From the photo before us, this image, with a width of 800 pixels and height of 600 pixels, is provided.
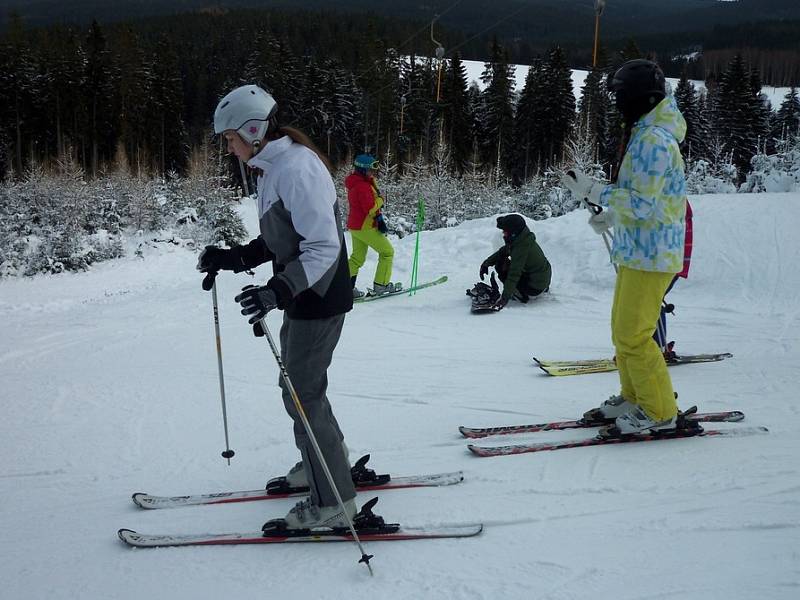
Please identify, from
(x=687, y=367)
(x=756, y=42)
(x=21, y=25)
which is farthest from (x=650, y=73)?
(x=756, y=42)

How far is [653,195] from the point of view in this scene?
319 centimetres

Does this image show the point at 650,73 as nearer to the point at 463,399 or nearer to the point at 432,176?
the point at 463,399

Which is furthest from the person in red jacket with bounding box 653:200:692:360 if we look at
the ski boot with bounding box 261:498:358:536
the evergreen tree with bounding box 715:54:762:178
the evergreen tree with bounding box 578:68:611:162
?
the evergreen tree with bounding box 715:54:762:178

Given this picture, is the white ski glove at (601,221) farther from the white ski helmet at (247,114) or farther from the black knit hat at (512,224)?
the black knit hat at (512,224)

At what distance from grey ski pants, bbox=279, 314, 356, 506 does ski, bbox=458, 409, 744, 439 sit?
1.34 meters

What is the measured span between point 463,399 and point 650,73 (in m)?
2.61

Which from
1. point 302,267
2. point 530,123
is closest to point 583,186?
point 302,267

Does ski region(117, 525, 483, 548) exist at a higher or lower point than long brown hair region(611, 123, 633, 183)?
lower

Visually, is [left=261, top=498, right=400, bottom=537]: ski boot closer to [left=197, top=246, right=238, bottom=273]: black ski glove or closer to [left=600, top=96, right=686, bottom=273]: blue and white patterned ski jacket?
[left=197, top=246, right=238, bottom=273]: black ski glove

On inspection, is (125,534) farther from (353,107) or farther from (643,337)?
(353,107)

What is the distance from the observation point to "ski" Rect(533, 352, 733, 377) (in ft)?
17.2

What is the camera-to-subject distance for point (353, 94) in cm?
4709

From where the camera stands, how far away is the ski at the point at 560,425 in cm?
381

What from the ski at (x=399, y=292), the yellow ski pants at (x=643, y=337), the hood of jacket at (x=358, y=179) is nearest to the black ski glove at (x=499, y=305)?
the ski at (x=399, y=292)
